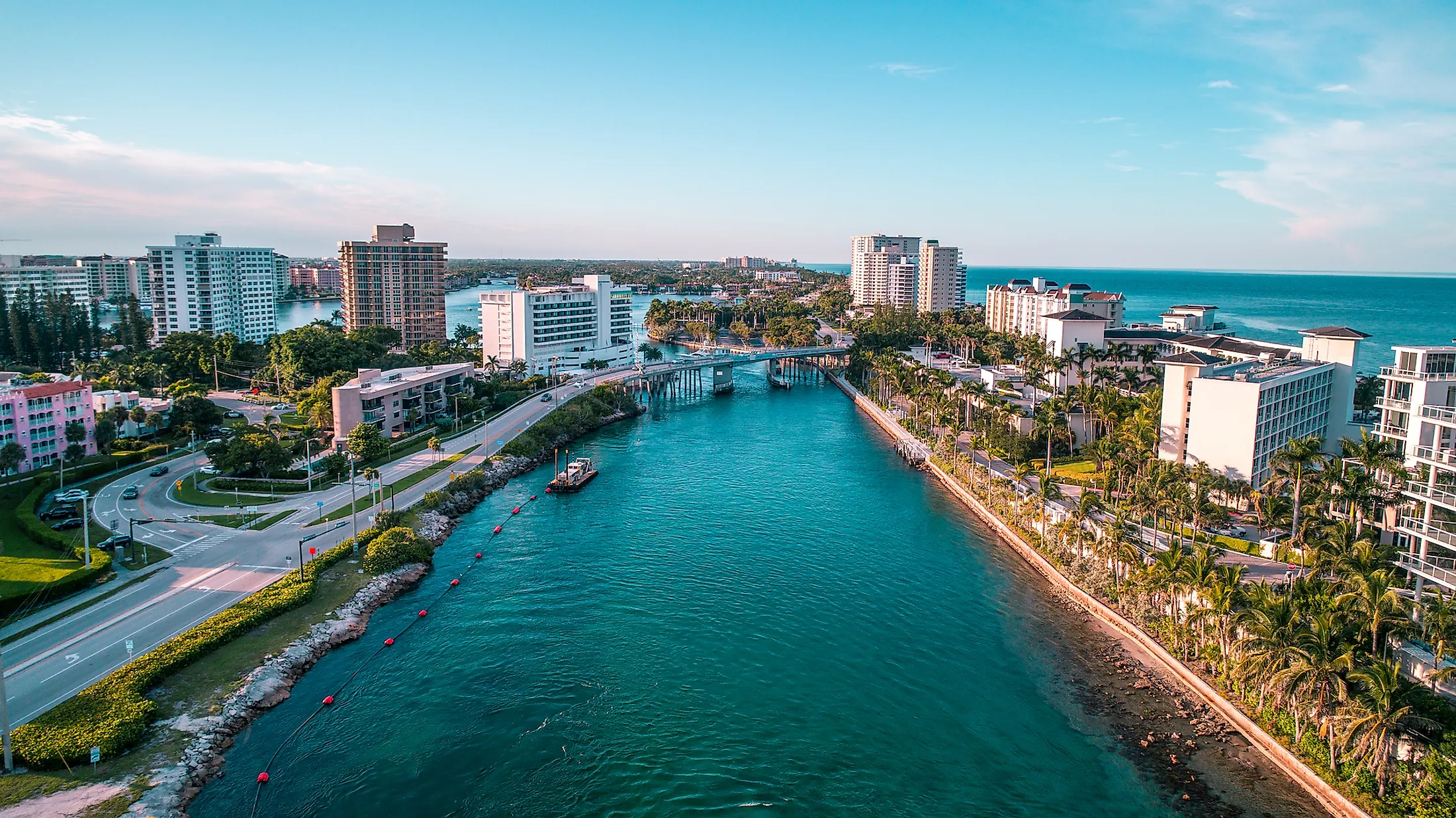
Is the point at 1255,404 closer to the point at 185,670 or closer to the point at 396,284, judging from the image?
the point at 185,670

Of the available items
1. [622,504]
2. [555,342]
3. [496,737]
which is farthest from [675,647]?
[555,342]

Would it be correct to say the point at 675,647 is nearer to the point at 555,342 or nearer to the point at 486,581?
the point at 486,581

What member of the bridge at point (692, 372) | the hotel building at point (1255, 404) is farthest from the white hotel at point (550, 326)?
the hotel building at point (1255, 404)

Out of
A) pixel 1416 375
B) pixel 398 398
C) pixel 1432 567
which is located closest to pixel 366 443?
pixel 398 398

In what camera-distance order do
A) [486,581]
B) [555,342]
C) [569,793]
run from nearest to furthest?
[569,793] → [486,581] → [555,342]

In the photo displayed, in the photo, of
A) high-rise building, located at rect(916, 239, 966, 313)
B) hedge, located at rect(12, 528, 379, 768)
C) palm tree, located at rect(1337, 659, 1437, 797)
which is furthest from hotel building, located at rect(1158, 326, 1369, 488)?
high-rise building, located at rect(916, 239, 966, 313)

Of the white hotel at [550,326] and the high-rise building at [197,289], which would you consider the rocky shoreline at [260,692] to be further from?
the high-rise building at [197,289]

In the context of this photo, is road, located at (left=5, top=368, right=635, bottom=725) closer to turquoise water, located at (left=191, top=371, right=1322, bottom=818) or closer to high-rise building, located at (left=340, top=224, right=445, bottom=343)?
turquoise water, located at (left=191, top=371, right=1322, bottom=818)
